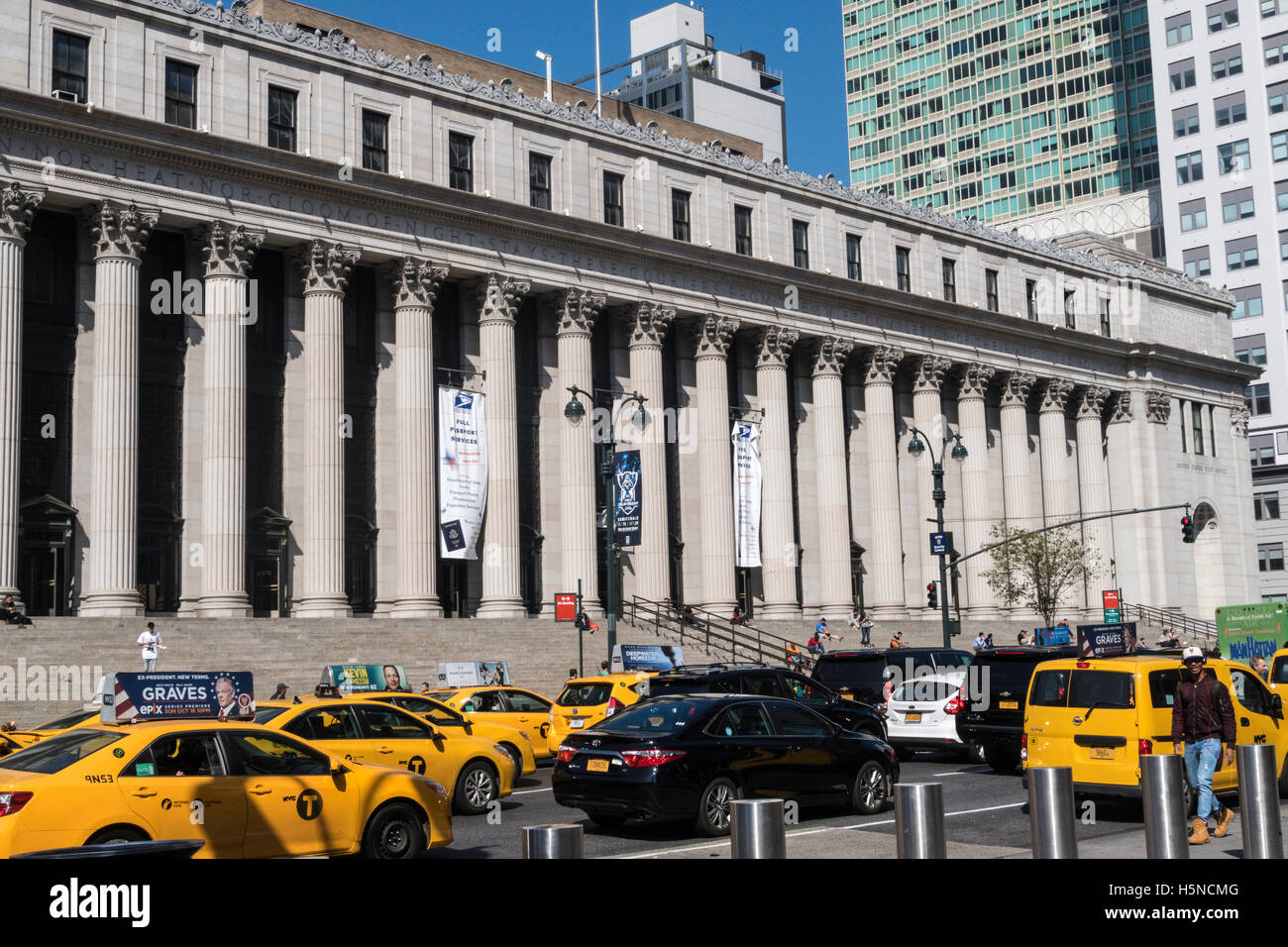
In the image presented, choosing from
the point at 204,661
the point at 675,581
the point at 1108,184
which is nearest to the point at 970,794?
the point at 204,661

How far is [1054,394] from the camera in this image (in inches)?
2680

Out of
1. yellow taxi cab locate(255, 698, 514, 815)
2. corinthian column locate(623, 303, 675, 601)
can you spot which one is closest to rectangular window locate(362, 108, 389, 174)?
corinthian column locate(623, 303, 675, 601)

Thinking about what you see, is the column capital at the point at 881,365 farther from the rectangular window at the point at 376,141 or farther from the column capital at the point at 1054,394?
the rectangular window at the point at 376,141

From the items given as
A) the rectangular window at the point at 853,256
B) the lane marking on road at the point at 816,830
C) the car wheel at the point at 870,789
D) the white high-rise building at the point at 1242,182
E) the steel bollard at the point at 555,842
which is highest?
the white high-rise building at the point at 1242,182

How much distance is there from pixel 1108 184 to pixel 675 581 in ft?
266

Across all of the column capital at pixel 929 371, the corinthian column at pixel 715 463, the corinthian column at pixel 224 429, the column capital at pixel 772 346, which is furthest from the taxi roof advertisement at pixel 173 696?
Answer: the column capital at pixel 929 371

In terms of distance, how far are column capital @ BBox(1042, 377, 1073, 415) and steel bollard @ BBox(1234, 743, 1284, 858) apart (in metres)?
58.5

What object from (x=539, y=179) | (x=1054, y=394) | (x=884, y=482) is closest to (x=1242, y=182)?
(x=1054, y=394)

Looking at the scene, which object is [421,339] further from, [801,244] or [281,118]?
[801,244]

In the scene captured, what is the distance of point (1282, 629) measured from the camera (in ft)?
127

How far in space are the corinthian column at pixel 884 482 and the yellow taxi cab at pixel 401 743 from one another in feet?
132

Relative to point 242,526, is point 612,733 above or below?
below

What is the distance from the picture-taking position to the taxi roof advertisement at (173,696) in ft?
67.3
